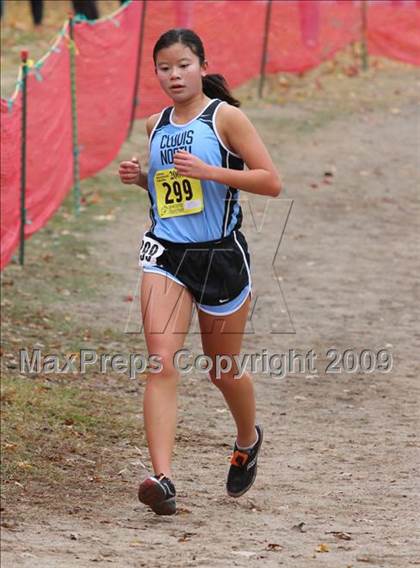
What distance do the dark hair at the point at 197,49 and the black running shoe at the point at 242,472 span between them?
1589mm

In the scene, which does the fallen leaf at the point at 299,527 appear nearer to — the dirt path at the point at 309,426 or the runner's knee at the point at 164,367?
the dirt path at the point at 309,426

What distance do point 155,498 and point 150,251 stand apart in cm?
104

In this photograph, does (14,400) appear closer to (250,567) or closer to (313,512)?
(313,512)

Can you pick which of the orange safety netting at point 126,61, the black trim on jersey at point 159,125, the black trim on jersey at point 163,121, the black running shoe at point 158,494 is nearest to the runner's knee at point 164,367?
the black running shoe at point 158,494

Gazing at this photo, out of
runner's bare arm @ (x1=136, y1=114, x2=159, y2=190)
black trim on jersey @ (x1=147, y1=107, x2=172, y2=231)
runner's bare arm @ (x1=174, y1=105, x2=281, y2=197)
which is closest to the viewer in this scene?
runner's bare arm @ (x1=174, y1=105, x2=281, y2=197)

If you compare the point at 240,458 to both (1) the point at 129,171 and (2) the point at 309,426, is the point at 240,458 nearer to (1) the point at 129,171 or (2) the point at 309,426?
(1) the point at 129,171

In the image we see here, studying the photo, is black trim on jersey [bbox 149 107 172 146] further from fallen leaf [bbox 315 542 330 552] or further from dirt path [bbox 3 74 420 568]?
fallen leaf [bbox 315 542 330 552]

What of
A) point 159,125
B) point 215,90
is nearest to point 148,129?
point 159,125

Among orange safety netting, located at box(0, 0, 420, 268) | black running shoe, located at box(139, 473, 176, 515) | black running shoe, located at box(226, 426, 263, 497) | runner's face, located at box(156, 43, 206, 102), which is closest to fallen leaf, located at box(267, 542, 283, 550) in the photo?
black running shoe, located at box(139, 473, 176, 515)

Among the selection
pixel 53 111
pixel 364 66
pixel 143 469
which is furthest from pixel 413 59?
pixel 143 469

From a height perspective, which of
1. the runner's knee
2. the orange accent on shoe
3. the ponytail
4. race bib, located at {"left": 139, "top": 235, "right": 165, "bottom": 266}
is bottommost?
the orange accent on shoe

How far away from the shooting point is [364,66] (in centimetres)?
2297

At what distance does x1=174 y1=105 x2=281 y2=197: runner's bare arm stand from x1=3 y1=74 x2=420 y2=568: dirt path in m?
1.45

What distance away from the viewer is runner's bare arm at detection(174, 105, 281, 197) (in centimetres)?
569
